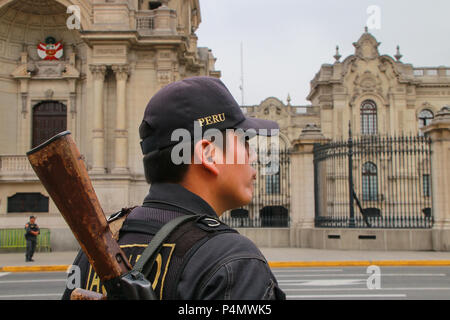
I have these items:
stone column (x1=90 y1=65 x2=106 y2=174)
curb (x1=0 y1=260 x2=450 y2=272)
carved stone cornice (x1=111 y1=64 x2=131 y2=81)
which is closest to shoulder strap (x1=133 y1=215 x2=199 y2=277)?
curb (x1=0 y1=260 x2=450 y2=272)

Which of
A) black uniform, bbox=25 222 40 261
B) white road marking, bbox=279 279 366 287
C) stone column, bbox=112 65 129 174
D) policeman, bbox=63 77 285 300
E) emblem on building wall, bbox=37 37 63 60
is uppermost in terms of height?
emblem on building wall, bbox=37 37 63 60

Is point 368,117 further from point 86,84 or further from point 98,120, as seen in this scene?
point 98,120

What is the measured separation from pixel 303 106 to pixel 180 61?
3134 centimetres

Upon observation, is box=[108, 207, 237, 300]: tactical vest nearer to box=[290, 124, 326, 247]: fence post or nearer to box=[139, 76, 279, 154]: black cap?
box=[139, 76, 279, 154]: black cap

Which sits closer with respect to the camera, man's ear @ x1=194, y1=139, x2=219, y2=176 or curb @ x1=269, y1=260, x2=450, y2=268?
man's ear @ x1=194, y1=139, x2=219, y2=176

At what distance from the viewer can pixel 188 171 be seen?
1749mm

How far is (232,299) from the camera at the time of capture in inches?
52.4

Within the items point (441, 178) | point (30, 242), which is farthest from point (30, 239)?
point (441, 178)

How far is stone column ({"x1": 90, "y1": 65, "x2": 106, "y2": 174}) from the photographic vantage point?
22.4 m

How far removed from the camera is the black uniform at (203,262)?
135 cm

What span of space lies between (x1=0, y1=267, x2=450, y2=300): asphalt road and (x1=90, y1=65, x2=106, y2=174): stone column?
8428mm

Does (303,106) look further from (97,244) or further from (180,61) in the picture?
(97,244)
